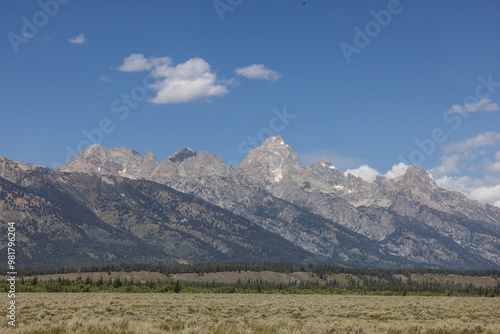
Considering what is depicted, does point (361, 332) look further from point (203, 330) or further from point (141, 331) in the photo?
point (141, 331)

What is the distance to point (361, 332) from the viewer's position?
34.6m

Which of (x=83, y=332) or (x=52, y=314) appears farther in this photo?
(x=52, y=314)

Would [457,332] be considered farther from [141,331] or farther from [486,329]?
[141,331]

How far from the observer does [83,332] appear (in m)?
29.8

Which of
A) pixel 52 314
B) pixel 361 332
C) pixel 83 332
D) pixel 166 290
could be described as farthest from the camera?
pixel 166 290

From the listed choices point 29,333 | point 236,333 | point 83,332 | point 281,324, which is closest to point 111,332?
point 83,332

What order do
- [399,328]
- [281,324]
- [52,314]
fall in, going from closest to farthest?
[399,328] < [281,324] < [52,314]

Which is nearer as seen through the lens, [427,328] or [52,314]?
[427,328]

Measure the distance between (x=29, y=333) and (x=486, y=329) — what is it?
113ft

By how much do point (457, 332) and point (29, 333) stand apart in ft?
103

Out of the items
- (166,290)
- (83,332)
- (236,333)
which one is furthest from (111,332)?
(166,290)

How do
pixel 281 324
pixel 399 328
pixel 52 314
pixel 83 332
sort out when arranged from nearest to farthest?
pixel 83 332 → pixel 399 328 → pixel 281 324 → pixel 52 314

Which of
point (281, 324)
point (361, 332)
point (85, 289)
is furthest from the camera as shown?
point (85, 289)

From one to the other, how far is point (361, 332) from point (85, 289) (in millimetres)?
119658
